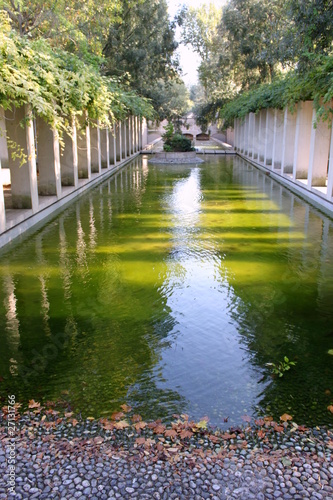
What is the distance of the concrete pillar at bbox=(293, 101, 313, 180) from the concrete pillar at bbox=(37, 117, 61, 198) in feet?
26.2

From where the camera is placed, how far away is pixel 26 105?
30.9 feet

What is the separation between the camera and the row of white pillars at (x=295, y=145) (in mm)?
13180

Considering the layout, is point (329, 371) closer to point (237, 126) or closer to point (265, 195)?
point (265, 195)

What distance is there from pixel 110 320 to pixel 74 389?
4.67 feet

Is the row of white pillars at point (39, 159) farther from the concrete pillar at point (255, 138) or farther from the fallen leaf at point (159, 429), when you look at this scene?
the concrete pillar at point (255, 138)

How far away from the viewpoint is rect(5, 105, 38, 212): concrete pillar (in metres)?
9.59

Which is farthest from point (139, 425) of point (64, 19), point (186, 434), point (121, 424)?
point (64, 19)

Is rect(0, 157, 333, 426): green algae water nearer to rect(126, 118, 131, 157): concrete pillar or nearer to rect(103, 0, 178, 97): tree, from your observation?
rect(103, 0, 178, 97): tree

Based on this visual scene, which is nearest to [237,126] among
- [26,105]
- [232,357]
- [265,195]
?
[265,195]

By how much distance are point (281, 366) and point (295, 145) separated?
489 inches

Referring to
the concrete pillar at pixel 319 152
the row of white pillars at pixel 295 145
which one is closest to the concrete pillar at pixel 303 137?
the row of white pillars at pixel 295 145

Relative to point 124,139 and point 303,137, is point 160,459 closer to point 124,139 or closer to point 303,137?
point 303,137

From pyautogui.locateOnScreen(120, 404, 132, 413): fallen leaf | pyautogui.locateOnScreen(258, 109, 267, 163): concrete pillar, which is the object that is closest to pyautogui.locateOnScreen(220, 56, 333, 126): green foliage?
pyautogui.locateOnScreen(258, 109, 267, 163): concrete pillar

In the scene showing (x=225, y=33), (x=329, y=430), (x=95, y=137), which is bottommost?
(x=329, y=430)
